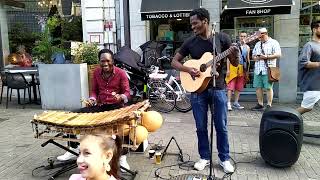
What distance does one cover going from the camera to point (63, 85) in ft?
29.9

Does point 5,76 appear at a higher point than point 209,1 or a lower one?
lower

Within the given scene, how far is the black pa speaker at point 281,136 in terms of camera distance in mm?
4875

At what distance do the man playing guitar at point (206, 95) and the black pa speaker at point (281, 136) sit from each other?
0.55 metres

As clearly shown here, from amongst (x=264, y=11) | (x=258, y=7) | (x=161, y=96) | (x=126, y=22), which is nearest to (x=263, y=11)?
(x=264, y=11)

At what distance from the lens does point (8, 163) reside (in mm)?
5484

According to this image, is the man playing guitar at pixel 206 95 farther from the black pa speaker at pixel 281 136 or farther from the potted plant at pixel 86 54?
the potted plant at pixel 86 54

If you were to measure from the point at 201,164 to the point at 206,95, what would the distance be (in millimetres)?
945

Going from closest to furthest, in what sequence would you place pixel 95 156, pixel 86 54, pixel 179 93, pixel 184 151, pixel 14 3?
pixel 95 156 < pixel 184 151 < pixel 179 93 < pixel 86 54 < pixel 14 3

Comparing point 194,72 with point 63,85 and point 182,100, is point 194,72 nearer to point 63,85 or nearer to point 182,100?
point 182,100

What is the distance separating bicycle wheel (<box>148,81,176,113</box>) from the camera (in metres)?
9.10

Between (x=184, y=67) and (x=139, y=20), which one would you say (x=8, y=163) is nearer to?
(x=184, y=67)

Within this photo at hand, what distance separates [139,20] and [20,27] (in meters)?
4.33

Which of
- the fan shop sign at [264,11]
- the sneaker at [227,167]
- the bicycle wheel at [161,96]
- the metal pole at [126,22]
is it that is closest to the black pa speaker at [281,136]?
the sneaker at [227,167]

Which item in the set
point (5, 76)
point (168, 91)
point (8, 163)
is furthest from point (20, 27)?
point (8, 163)
